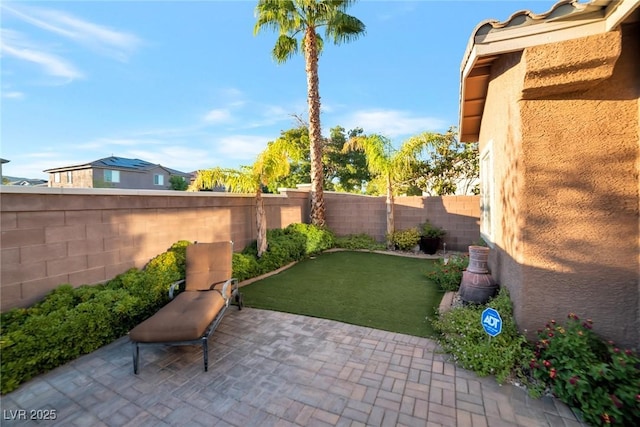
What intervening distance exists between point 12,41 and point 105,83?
43.7 ft

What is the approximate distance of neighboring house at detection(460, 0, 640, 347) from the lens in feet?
9.50

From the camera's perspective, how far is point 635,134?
9.65 ft

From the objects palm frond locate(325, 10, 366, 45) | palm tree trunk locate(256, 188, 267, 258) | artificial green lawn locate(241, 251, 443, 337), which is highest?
palm frond locate(325, 10, 366, 45)

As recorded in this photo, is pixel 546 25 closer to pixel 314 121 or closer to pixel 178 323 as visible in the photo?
pixel 178 323

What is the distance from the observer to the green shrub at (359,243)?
11181mm

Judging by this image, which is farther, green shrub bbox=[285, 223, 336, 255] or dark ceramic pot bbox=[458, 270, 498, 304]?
green shrub bbox=[285, 223, 336, 255]

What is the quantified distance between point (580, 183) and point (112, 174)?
41756 mm

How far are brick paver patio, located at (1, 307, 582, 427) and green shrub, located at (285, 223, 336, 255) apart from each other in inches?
239

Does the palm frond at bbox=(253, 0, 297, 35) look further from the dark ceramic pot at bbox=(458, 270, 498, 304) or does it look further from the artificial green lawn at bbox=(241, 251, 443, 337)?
the dark ceramic pot at bbox=(458, 270, 498, 304)

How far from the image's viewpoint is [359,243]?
11.5m

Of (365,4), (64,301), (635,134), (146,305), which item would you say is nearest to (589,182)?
(635,134)

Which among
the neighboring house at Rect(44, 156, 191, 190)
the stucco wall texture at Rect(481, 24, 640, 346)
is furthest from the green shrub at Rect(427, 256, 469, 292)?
the neighboring house at Rect(44, 156, 191, 190)

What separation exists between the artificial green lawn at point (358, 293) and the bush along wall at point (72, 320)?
6.34ft

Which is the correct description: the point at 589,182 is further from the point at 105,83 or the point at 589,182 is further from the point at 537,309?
the point at 105,83
